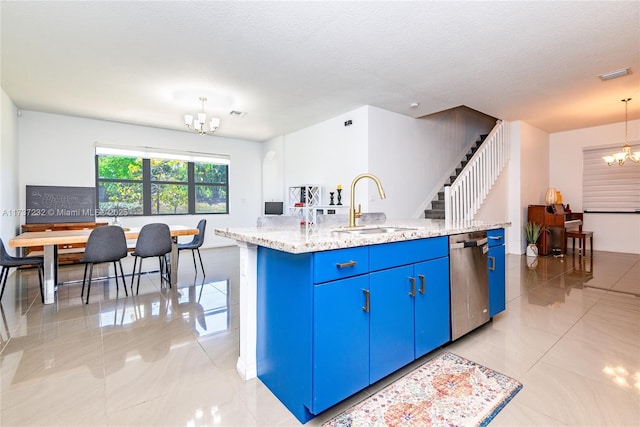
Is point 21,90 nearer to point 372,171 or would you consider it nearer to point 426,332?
point 372,171

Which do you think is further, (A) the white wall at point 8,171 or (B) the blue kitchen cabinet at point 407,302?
(A) the white wall at point 8,171

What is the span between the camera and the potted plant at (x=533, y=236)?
611 cm

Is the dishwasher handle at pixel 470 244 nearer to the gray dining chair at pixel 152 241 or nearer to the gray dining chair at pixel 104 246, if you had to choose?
the gray dining chair at pixel 152 241

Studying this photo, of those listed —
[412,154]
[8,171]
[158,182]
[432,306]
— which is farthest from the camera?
[158,182]

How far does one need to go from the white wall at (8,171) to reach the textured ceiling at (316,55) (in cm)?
32

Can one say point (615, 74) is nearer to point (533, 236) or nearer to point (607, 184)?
point (533, 236)

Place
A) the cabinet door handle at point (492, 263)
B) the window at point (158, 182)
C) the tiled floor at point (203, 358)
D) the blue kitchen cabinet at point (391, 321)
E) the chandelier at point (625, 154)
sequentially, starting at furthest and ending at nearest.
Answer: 1. the window at point (158, 182)
2. the chandelier at point (625, 154)
3. the cabinet door handle at point (492, 263)
4. the blue kitchen cabinet at point (391, 321)
5. the tiled floor at point (203, 358)

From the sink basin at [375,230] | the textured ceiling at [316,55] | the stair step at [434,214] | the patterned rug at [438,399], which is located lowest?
the patterned rug at [438,399]

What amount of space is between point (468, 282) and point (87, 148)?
6.96 meters

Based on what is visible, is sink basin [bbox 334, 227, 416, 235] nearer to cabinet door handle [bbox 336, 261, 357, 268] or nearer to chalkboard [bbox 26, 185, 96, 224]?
cabinet door handle [bbox 336, 261, 357, 268]

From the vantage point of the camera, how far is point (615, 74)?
3.98 m

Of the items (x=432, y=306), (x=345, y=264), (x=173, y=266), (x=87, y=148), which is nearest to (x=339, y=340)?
(x=345, y=264)

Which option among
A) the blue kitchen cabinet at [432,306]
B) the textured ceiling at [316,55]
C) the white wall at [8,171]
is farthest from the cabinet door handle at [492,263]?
the white wall at [8,171]

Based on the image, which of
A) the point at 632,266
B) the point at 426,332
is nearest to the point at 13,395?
the point at 426,332
